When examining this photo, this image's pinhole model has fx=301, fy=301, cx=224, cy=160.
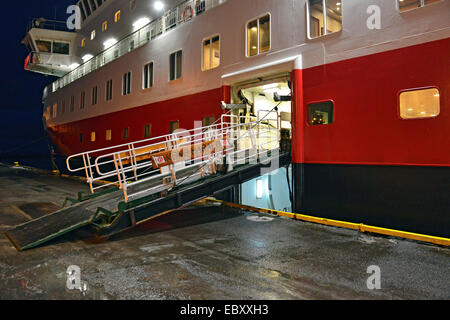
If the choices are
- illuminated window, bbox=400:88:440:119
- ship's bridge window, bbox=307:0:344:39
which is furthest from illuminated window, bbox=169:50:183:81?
illuminated window, bbox=400:88:440:119

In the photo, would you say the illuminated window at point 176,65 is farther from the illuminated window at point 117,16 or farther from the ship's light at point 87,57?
the ship's light at point 87,57

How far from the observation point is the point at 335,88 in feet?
25.5

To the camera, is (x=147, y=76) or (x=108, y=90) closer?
(x=147, y=76)

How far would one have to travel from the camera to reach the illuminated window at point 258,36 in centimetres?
959

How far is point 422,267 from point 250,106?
24.8ft

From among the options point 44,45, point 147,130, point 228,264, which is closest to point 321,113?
point 228,264

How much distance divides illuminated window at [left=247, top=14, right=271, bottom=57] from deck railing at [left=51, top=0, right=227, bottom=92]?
1845 millimetres

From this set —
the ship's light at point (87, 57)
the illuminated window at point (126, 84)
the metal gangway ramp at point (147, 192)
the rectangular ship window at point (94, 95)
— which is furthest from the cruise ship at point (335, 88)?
the ship's light at point (87, 57)

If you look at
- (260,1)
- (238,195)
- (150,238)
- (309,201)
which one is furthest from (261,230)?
(260,1)

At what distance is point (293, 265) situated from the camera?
481cm

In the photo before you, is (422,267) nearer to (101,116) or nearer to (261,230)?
(261,230)

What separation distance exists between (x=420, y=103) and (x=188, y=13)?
943 centimetres

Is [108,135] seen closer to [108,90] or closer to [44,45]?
[108,90]
